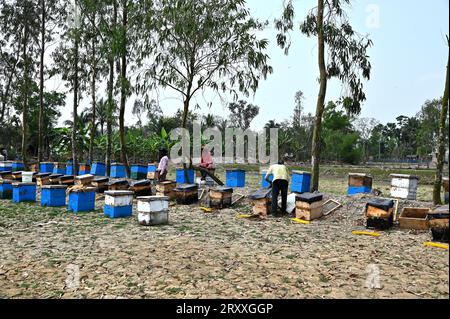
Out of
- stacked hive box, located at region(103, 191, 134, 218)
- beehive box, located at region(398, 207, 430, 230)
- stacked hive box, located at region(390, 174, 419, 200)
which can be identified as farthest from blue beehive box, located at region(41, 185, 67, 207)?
stacked hive box, located at region(390, 174, 419, 200)

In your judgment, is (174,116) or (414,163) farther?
(174,116)

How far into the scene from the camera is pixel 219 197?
30.6 ft

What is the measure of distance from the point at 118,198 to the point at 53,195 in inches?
91.7

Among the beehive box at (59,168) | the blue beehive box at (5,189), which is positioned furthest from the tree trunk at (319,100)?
the beehive box at (59,168)

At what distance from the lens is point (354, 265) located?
4.58m

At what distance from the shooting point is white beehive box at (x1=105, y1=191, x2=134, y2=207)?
7.96 m

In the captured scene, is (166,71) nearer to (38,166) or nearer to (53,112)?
(38,166)

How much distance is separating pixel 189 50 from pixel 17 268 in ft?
27.2

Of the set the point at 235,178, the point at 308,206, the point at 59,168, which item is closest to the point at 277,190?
the point at 308,206

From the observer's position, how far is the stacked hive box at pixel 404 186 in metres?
8.46

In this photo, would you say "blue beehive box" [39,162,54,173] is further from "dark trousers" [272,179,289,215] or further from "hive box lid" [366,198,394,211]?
"hive box lid" [366,198,394,211]

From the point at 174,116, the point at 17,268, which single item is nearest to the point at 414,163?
the point at 174,116
